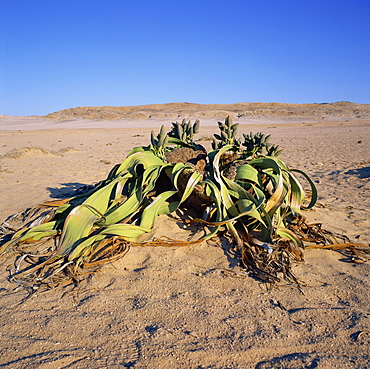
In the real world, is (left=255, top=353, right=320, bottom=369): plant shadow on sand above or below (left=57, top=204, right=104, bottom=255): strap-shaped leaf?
below

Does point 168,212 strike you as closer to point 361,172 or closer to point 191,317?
point 191,317

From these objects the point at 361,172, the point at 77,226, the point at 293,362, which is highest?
the point at 77,226

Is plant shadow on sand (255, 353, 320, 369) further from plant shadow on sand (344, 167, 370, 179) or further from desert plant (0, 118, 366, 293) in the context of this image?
plant shadow on sand (344, 167, 370, 179)

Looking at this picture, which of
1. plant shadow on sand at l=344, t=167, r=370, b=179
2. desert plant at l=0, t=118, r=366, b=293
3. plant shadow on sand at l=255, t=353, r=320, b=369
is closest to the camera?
plant shadow on sand at l=255, t=353, r=320, b=369

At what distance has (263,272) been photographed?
195 cm

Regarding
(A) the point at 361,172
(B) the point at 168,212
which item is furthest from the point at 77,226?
(A) the point at 361,172

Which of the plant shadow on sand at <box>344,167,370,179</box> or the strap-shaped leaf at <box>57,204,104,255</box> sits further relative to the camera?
the plant shadow on sand at <box>344,167,370,179</box>

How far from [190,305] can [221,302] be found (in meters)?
0.17

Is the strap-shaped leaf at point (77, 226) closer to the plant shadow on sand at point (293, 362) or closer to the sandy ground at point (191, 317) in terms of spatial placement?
the sandy ground at point (191, 317)

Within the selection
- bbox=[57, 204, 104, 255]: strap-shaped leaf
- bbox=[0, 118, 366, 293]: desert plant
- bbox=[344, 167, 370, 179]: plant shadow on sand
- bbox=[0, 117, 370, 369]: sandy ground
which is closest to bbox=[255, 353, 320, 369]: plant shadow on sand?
bbox=[0, 117, 370, 369]: sandy ground

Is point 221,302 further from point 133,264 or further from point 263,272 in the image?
point 133,264

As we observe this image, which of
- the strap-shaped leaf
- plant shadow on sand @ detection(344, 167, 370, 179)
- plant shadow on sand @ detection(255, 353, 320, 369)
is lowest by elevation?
plant shadow on sand @ detection(255, 353, 320, 369)

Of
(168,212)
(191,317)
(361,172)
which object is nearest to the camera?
(191,317)

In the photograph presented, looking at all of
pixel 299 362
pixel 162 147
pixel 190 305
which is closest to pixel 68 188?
pixel 162 147
